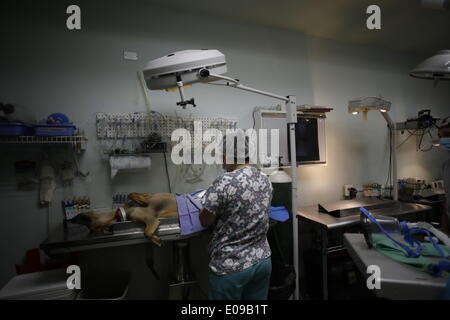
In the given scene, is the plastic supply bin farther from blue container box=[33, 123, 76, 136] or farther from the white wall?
blue container box=[33, 123, 76, 136]

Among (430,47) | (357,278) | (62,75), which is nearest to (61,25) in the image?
(62,75)

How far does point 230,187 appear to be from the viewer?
4.03 feet

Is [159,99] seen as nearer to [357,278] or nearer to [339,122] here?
[339,122]

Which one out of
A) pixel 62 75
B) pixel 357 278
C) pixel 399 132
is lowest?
pixel 357 278

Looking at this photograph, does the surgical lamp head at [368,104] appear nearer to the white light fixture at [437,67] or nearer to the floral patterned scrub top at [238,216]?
the white light fixture at [437,67]

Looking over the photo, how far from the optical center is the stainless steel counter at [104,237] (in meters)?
1.34

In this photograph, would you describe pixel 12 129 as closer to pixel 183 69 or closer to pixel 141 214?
pixel 141 214

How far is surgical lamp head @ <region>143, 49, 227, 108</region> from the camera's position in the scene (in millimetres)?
1378

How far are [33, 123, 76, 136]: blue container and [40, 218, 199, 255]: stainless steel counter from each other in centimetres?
68

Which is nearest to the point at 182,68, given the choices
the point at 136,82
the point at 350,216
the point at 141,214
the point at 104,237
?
the point at 136,82

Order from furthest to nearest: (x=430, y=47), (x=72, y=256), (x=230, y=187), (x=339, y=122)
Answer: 1. (x=430, y=47)
2. (x=339, y=122)
3. (x=72, y=256)
4. (x=230, y=187)

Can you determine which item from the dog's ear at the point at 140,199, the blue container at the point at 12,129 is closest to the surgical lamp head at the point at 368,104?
the dog's ear at the point at 140,199

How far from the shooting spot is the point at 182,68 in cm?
138

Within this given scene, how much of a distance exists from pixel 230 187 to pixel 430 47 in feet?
12.4
